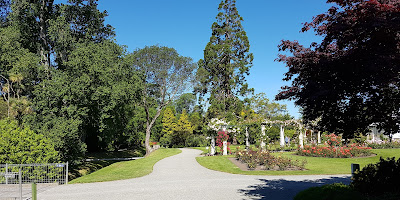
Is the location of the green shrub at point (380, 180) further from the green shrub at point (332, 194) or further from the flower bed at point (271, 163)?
the flower bed at point (271, 163)

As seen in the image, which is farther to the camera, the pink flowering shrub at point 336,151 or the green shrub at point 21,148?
the pink flowering shrub at point 336,151

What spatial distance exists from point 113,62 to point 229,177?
47.6 ft

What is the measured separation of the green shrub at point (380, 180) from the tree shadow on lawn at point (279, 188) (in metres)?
2.14

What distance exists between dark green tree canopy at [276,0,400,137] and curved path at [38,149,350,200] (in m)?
3.99

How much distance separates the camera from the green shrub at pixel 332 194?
6.52 m

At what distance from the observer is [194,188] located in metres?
10.5

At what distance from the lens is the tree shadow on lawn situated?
8.94 meters

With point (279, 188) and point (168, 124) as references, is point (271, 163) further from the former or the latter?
point (168, 124)

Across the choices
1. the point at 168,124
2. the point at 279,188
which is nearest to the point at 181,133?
the point at 168,124

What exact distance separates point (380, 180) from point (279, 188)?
3.74 m

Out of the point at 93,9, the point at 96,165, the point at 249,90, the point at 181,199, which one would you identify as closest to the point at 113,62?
the point at 93,9

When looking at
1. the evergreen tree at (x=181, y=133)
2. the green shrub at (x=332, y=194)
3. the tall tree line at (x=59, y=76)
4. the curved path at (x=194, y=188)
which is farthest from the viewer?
the evergreen tree at (x=181, y=133)

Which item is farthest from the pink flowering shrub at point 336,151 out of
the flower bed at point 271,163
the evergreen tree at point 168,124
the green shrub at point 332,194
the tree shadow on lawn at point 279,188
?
the evergreen tree at point 168,124

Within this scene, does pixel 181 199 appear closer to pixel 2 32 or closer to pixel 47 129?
pixel 47 129
